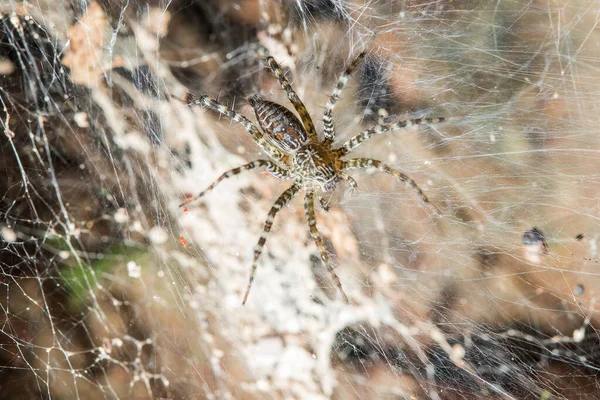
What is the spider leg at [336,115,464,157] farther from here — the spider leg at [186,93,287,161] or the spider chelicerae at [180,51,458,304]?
the spider leg at [186,93,287,161]

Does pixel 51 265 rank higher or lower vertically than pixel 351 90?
lower

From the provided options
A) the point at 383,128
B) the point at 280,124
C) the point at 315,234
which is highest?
the point at 280,124

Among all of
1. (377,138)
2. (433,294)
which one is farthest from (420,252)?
(377,138)

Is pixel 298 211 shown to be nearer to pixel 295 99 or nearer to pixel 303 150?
pixel 303 150

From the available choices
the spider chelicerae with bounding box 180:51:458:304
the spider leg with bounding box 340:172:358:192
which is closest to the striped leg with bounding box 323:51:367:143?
the spider chelicerae with bounding box 180:51:458:304

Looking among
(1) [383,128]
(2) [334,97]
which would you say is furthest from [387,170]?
(2) [334,97]

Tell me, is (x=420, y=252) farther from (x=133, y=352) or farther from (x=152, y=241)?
(x=133, y=352)

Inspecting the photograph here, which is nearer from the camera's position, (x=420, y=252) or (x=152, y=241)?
(x=420, y=252)

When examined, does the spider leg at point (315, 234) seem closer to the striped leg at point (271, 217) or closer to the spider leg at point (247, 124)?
the striped leg at point (271, 217)
